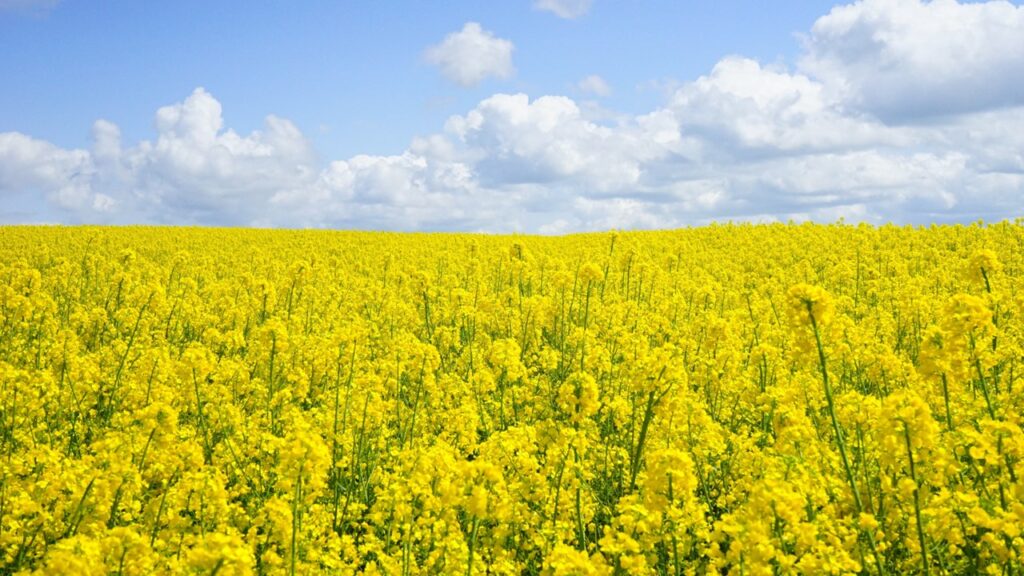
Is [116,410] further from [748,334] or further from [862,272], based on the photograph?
[862,272]

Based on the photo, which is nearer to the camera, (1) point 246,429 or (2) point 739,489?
(2) point 739,489

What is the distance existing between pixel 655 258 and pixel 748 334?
12069mm

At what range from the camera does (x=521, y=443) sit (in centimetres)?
490

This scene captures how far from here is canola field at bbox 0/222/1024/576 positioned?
378cm

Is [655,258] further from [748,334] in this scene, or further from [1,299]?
[1,299]

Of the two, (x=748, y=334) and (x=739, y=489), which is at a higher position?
(x=748, y=334)

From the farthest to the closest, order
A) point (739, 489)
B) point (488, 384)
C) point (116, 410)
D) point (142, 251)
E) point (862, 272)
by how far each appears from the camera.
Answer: point (142, 251), point (862, 272), point (116, 410), point (488, 384), point (739, 489)

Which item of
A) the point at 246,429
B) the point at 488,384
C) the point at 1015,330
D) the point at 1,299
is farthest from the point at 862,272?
the point at 1,299

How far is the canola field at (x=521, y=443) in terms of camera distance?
378 cm

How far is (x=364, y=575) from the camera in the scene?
4.12 m

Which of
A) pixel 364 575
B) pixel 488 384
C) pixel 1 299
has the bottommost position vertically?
pixel 364 575

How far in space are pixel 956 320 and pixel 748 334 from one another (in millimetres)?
6158

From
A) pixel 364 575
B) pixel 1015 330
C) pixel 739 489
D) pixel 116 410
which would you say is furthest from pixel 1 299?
pixel 1015 330

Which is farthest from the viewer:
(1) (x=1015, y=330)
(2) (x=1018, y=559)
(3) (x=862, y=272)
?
(3) (x=862, y=272)
